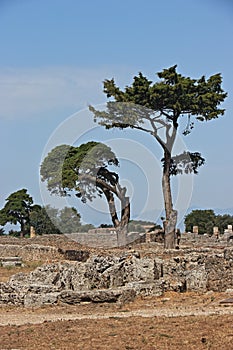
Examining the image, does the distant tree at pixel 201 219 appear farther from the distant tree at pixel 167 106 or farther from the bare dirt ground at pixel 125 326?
the bare dirt ground at pixel 125 326

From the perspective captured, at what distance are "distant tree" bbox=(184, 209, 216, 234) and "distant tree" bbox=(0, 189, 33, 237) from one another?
19.1 m

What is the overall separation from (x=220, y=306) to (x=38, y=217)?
194 ft

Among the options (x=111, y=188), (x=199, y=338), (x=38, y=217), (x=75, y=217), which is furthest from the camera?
(x=38, y=217)

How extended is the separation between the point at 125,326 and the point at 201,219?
2909 inches

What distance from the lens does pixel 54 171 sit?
43250 millimetres

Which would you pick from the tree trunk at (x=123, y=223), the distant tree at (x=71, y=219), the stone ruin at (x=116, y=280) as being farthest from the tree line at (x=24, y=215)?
the stone ruin at (x=116, y=280)

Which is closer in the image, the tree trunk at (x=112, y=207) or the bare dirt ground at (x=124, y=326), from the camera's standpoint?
the bare dirt ground at (x=124, y=326)

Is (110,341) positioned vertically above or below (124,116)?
below

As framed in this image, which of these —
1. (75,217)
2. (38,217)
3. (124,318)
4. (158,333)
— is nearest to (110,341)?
(158,333)

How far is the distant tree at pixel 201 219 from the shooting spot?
269 ft

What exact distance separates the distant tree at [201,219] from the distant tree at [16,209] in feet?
62.7

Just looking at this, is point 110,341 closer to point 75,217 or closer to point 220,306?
point 220,306

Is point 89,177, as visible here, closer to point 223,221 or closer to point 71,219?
point 71,219

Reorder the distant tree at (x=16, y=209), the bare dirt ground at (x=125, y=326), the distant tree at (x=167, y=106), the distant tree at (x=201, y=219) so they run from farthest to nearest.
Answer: the distant tree at (x=201, y=219)
the distant tree at (x=16, y=209)
the distant tree at (x=167, y=106)
the bare dirt ground at (x=125, y=326)
